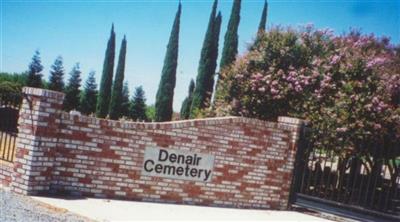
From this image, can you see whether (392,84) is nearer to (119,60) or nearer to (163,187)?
(163,187)

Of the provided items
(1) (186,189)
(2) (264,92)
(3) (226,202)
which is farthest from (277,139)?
(2) (264,92)

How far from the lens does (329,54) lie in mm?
13930

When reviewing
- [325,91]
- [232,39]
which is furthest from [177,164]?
[232,39]

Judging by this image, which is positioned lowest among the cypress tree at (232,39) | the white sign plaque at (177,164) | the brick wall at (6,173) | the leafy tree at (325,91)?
the brick wall at (6,173)

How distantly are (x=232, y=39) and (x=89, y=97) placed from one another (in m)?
22.6

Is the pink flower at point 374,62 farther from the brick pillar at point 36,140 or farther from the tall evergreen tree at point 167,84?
the tall evergreen tree at point 167,84

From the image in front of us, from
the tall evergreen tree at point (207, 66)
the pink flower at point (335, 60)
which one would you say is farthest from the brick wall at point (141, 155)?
the tall evergreen tree at point (207, 66)

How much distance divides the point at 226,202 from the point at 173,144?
1767 mm

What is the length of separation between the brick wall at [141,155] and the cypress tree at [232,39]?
22980mm

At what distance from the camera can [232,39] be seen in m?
32.9

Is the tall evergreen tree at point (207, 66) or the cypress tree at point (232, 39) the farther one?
the tall evergreen tree at point (207, 66)

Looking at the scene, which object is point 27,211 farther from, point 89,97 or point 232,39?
point 89,97

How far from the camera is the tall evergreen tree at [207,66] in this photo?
107 feet

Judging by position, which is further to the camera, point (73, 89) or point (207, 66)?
point (73, 89)
